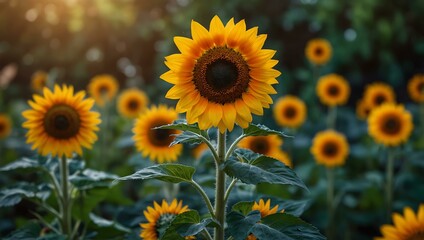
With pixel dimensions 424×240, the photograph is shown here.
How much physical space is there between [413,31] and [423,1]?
1.39 ft

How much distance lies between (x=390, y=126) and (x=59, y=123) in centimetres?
213

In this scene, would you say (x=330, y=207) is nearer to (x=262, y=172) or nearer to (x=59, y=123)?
(x=59, y=123)

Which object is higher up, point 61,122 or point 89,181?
point 61,122

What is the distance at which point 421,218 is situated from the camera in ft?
5.64

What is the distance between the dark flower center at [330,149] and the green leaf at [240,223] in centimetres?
208

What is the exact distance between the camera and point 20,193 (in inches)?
74.9

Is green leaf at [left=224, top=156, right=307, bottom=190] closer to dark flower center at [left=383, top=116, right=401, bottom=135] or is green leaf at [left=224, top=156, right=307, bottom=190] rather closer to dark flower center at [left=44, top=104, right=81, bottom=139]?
dark flower center at [left=44, top=104, right=81, bottom=139]

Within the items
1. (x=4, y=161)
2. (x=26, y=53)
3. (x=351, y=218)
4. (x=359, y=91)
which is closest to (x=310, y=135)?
(x=359, y=91)

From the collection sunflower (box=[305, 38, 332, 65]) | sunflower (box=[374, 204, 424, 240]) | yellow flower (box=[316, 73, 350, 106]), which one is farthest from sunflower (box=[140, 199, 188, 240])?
sunflower (box=[305, 38, 332, 65])

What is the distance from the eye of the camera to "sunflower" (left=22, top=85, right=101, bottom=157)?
2107 millimetres

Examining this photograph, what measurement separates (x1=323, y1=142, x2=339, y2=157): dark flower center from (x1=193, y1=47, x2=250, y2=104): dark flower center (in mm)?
2064

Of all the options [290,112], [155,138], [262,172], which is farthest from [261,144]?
[262,172]

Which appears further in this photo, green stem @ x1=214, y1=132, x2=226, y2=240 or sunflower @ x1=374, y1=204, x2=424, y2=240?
sunflower @ x1=374, y1=204, x2=424, y2=240

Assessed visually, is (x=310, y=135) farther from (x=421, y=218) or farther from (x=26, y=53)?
(x=26, y=53)
